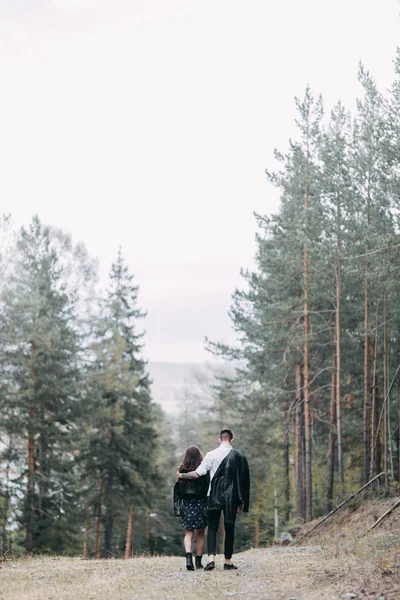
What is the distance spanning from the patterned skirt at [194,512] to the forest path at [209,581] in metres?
0.74

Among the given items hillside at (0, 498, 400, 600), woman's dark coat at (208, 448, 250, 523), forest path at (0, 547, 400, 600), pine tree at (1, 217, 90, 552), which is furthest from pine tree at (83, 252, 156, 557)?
woman's dark coat at (208, 448, 250, 523)

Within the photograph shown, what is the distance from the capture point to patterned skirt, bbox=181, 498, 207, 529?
367 inches

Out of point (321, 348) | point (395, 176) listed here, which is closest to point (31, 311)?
point (321, 348)

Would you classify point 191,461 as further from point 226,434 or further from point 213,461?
point 226,434

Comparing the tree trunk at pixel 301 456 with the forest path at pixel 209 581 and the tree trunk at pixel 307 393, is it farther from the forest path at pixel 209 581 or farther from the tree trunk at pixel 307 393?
the forest path at pixel 209 581

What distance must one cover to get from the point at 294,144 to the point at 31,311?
1128 centimetres

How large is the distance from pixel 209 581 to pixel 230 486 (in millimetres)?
1457

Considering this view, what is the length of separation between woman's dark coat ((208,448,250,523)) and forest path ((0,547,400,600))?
0.94 metres

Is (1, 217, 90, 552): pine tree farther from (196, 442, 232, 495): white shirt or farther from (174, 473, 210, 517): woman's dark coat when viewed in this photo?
(196, 442, 232, 495): white shirt

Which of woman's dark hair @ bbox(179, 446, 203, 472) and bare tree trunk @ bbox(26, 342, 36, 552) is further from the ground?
woman's dark hair @ bbox(179, 446, 203, 472)

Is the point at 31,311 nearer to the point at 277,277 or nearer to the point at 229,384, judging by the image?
the point at 277,277

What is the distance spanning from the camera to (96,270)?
2731cm

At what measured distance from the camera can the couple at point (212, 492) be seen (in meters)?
9.00

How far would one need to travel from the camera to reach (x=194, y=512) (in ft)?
30.7
